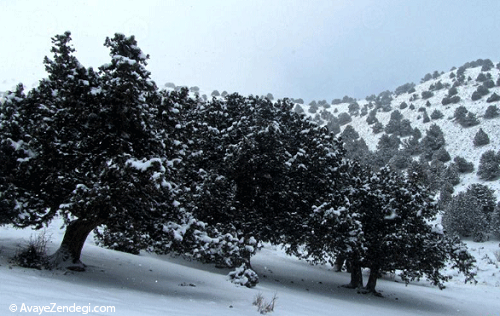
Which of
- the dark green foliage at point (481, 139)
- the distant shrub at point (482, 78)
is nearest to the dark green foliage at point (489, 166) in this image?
the dark green foliage at point (481, 139)

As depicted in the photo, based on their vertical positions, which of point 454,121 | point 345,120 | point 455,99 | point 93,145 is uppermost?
point 455,99

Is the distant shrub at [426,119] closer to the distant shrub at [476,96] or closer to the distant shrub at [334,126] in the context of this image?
the distant shrub at [476,96]

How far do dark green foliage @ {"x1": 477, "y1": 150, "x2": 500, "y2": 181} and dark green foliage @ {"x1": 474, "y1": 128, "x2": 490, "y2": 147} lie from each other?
592cm

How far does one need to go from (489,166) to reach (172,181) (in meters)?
42.5

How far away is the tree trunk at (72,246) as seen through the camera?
1013 centimetres

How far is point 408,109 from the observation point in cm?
7362

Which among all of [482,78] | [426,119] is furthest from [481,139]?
[482,78]

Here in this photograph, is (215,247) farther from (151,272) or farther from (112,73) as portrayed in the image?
(112,73)

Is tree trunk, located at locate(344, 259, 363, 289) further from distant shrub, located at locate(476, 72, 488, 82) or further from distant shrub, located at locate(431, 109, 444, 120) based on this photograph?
distant shrub, located at locate(476, 72, 488, 82)

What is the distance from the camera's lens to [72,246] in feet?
34.4

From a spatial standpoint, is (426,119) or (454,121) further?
(426,119)

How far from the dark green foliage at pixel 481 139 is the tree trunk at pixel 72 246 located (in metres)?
51.9

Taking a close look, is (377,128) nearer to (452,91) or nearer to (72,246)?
(452,91)

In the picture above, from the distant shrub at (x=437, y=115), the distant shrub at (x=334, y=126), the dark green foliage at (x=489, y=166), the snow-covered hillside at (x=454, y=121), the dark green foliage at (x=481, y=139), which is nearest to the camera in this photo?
the dark green foliage at (x=489, y=166)
